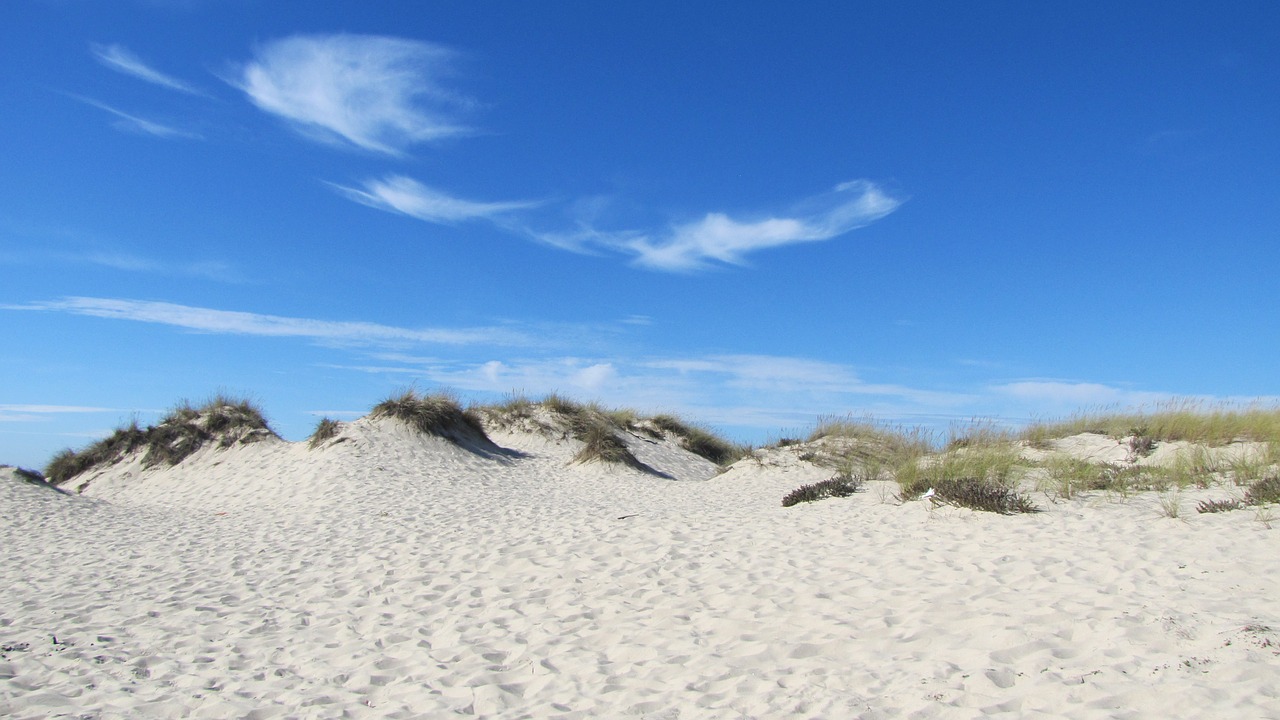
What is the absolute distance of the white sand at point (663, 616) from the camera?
4.88 meters

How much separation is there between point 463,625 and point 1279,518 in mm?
8645

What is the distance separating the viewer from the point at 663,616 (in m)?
6.64

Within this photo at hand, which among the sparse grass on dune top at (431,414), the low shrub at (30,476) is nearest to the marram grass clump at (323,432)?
the sparse grass on dune top at (431,414)

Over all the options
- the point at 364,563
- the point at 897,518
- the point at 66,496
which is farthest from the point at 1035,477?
the point at 66,496

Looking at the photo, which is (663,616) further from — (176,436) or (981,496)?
(176,436)

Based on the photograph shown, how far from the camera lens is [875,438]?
21.1 m

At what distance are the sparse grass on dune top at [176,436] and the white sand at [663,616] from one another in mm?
9210

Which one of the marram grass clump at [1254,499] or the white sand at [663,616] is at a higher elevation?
the marram grass clump at [1254,499]

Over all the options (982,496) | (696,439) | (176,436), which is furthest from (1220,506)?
(176,436)

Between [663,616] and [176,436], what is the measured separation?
2018 centimetres

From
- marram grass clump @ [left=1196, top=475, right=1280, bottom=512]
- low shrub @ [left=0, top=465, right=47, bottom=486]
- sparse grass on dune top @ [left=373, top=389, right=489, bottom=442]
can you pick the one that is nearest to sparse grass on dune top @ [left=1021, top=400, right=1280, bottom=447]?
marram grass clump @ [left=1196, top=475, right=1280, bottom=512]

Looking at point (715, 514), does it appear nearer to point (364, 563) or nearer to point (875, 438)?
point (364, 563)

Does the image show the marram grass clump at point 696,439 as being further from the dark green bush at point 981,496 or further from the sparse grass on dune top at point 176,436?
the dark green bush at point 981,496

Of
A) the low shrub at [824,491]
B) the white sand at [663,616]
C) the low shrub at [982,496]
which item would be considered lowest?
the white sand at [663,616]
